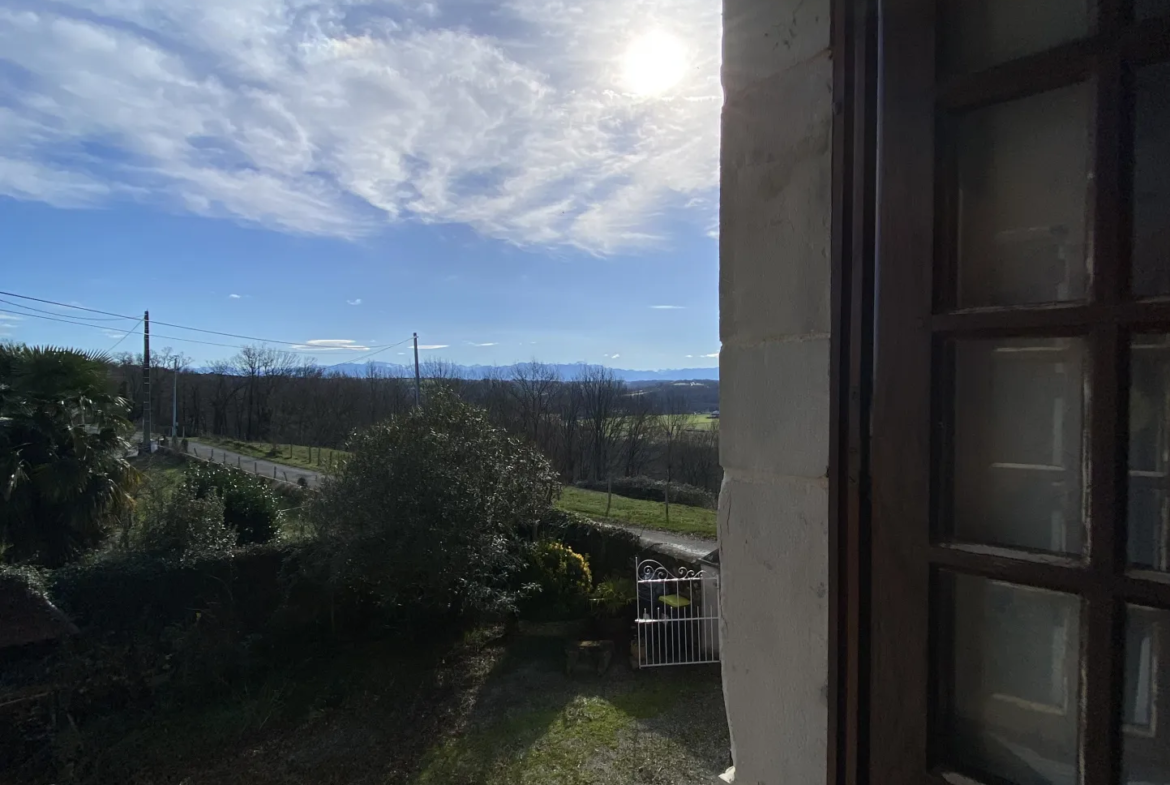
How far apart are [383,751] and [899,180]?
5.97 meters

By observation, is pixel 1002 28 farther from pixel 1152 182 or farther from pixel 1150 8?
pixel 1152 182

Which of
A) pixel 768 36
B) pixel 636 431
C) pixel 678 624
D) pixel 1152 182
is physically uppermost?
pixel 768 36

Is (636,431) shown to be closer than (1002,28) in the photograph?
No

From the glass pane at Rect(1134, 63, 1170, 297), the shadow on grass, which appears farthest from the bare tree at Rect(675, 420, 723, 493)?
the glass pane at Rect(1134, 63, 1170, 297)

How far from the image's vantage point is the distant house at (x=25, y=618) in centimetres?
567

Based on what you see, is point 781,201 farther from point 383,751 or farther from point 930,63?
point 383,751

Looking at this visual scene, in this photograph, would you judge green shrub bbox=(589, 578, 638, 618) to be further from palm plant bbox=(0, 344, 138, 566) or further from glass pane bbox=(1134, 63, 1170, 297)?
glass pane bbox=(1134, 63, 1170, 297)

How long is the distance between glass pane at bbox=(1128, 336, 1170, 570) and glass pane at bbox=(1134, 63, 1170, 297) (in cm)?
6

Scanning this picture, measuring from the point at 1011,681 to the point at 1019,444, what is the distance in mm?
280

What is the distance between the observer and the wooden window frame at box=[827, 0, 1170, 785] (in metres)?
0.59

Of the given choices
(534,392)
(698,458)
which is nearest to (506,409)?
(534,392)

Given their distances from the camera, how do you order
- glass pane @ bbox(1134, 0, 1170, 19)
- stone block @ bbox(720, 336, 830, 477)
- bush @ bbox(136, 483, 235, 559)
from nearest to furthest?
glass pane @ bbox(1134, 0, 1170, 19)
stone block @ bbox(720, 336, 830, 477)
bush @ bbox(136, 483, 235, 559)

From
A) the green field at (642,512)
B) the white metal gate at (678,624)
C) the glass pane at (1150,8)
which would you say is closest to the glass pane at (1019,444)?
the glass pane at (1150,8)

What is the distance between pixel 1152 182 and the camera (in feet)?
1.93
